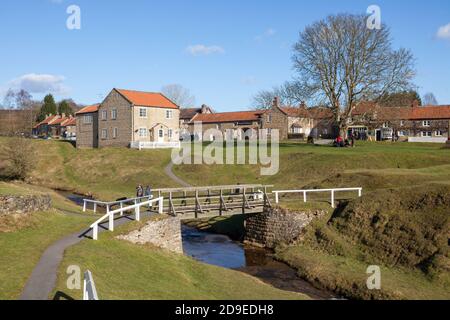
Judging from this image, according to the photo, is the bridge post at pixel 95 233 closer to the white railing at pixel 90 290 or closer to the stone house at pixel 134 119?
the white railing at pixel 90 290

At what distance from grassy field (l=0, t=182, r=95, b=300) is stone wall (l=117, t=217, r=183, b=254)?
108 inches

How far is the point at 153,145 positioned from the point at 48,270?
175ft

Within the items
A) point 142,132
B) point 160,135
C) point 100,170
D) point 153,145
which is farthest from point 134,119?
point 100,170

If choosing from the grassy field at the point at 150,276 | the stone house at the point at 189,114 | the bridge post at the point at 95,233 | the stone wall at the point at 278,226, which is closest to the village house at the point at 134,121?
the stone wall at the point at 278,226

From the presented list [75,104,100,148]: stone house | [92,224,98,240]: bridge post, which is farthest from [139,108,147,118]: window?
[92,224,98,240]: bridge post

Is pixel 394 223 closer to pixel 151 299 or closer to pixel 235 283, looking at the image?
pixel 235 283

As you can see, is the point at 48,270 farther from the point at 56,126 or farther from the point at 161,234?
the point at 56,126

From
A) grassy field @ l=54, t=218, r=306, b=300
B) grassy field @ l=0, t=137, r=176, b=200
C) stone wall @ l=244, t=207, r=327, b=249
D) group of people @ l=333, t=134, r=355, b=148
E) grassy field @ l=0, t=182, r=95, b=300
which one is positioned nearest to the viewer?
grassy field @ l=0, t=182, r=95, b=300

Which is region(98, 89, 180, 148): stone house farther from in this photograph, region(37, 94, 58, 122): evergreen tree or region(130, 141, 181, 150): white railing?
region(37, 94, 58, 122): evergreen tree

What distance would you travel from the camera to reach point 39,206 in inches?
930

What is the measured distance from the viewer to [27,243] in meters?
18.9

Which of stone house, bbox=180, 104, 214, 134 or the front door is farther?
stone house, bbox=180, 104, 214, 134

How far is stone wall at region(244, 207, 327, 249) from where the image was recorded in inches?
1194
